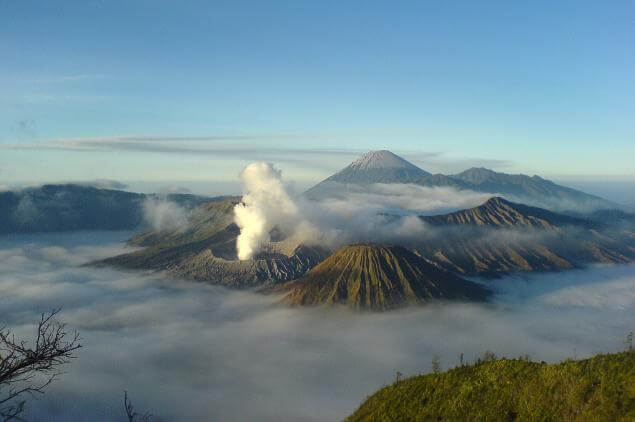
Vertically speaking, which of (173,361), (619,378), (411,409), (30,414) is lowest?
(173,361)

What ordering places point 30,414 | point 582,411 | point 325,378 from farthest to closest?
point 325,378 < point 30,414 < point 582,411

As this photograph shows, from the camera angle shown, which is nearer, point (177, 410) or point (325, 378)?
point (177, 410)

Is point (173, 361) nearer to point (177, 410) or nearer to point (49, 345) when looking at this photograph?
point (177, 410)

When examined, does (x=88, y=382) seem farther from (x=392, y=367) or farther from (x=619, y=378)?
(x=619, y=378)

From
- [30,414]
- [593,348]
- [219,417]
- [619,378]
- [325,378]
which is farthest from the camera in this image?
[593,348]

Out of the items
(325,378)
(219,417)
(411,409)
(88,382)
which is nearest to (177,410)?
(219,417)

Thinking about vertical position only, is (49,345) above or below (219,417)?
above
